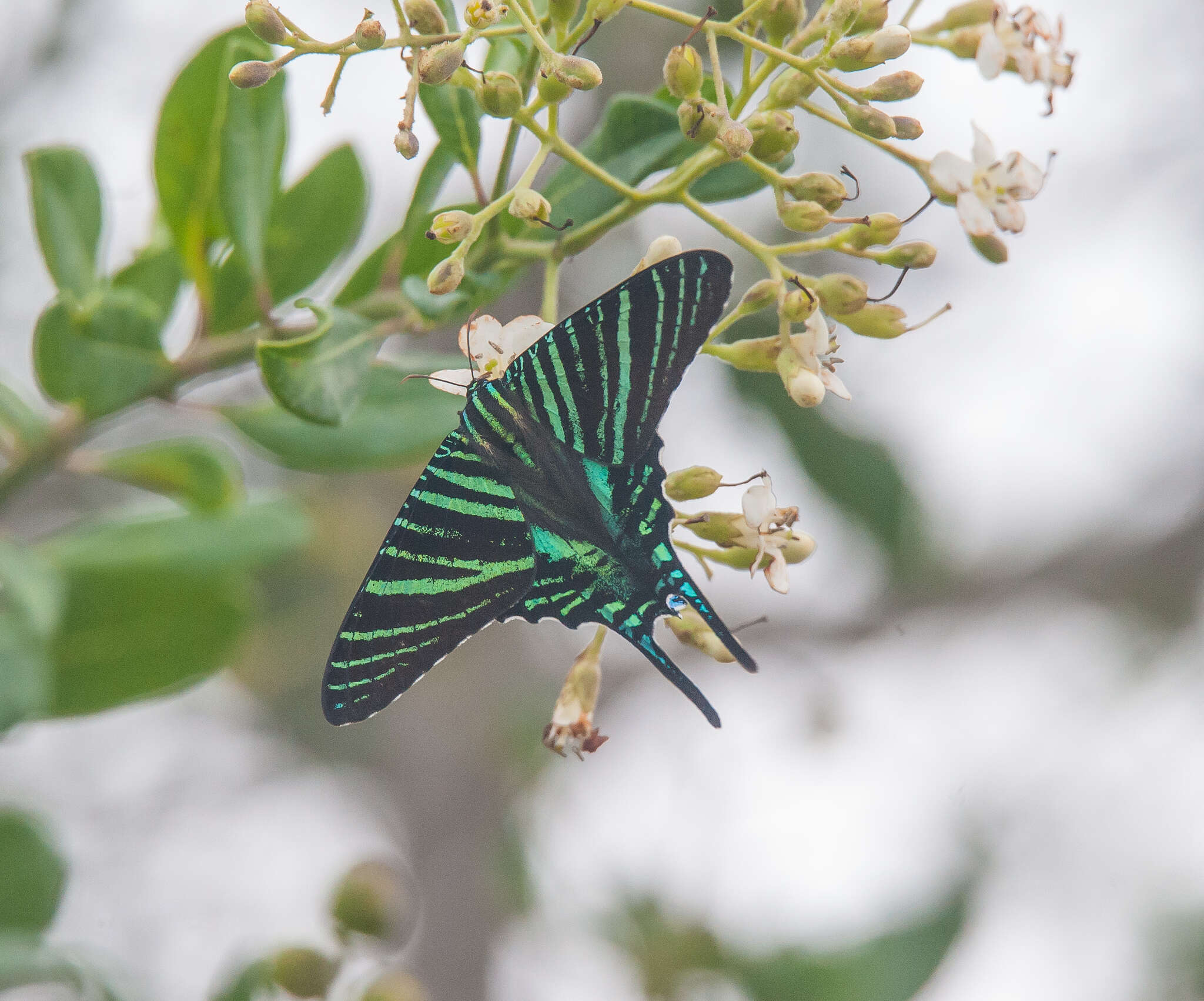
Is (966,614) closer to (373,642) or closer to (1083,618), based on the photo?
(1083,618)

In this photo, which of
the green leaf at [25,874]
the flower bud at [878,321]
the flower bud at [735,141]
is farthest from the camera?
the green leaf at [25,874]

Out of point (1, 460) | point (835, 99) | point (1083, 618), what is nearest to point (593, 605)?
point (835, 99)

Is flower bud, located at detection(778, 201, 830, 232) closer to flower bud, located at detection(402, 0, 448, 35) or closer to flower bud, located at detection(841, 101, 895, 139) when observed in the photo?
flower bud, located at detection(841, 101, 895, 139)

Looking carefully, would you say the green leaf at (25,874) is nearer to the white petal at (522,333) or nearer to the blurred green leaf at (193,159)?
the blurred green leaf at (193,159)

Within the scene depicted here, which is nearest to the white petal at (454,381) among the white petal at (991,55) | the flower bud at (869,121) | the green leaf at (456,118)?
the green leaf at (456,118)

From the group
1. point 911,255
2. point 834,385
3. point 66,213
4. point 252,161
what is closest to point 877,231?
point 911,255
